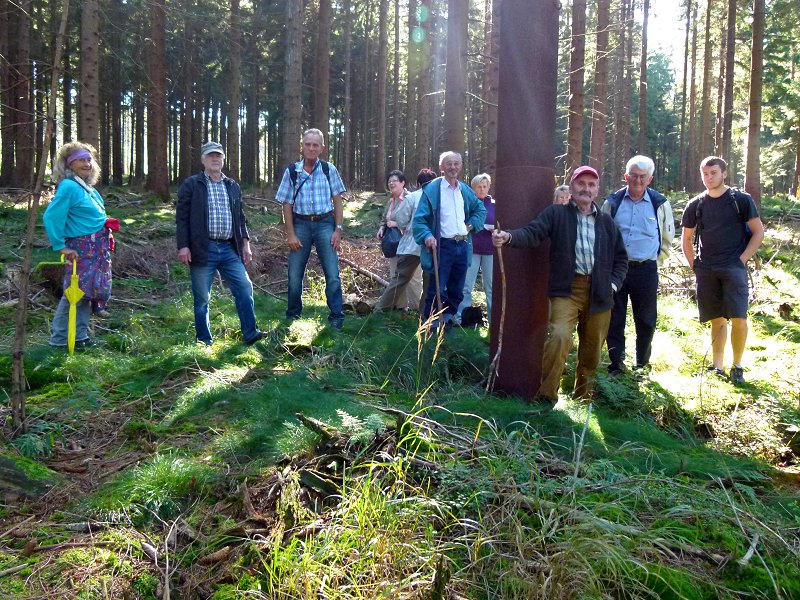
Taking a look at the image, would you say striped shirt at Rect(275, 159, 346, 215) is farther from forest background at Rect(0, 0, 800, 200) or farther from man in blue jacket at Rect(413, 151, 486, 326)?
forest background at Rect(0, 0, 800, 200)

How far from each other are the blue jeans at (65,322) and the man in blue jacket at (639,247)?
5.35 metres

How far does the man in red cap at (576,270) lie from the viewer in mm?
5008

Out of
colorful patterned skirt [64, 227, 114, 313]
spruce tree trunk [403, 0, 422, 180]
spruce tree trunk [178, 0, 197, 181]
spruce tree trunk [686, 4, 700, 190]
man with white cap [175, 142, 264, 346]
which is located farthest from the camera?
spruce tree trunk [686, 4, 700, 190]

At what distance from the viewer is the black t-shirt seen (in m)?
6.15

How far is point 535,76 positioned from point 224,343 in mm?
4015

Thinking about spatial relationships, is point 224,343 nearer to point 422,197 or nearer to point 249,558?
point 422,197

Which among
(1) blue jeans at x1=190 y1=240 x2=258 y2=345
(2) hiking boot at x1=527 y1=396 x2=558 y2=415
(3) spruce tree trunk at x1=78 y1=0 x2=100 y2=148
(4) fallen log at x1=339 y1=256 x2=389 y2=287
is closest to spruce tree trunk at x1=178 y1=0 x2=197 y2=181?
(3) spruce tree trunk at x1=78 y1=0 x2=100 y2=148

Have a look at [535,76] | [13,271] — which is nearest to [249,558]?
[535,76]

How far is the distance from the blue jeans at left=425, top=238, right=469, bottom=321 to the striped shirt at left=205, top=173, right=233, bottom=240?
2.28 metres

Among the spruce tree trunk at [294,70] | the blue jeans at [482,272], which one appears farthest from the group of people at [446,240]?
the spruce tree trunk at [294,70]

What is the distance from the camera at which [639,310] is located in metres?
6.55

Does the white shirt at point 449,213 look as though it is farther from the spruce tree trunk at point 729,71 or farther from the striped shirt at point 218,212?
the spruce tree trunk at point 729,71

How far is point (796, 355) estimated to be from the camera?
705cm

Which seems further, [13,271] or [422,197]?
[13,271]
